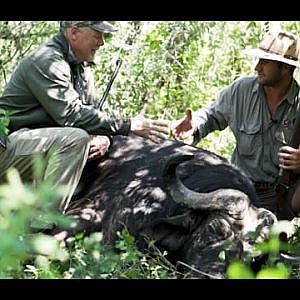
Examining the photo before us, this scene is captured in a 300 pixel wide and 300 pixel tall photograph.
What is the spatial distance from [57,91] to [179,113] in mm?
3943

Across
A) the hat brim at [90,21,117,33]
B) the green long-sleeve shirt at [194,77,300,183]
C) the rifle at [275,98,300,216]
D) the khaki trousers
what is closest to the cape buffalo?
the khaki trousers

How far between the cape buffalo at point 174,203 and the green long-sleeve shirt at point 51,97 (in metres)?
Result: 0.42

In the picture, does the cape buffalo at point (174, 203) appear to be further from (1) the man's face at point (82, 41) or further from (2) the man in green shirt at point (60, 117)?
(1) the man's face at point (82, 41)

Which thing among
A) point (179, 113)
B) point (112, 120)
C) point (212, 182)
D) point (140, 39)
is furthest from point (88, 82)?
point (140, 39)

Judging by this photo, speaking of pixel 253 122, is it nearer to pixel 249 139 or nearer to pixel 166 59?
pixel 249 139

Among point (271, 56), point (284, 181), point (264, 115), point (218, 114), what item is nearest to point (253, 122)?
point (264, 115)

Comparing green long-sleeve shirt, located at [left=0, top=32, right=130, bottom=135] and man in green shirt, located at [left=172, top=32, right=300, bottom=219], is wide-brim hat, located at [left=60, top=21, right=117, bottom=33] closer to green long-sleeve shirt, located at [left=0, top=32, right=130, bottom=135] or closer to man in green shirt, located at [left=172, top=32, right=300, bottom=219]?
green long-sleeve shirt, located at [left=0, top=32, right=130, bottom=135]

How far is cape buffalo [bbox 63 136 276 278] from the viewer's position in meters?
5.48

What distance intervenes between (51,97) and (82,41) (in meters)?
0.58

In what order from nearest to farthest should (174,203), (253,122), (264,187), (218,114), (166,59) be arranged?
(174,203) → (264,187) → (253,122) → (218,114) → (166,59)

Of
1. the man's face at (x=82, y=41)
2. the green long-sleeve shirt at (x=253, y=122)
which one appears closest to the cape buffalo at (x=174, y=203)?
the green long-sleeve shirt at (x=253, y=122)

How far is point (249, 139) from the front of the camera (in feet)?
23.8

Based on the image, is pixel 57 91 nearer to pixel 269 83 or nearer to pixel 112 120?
pixel 112 120
